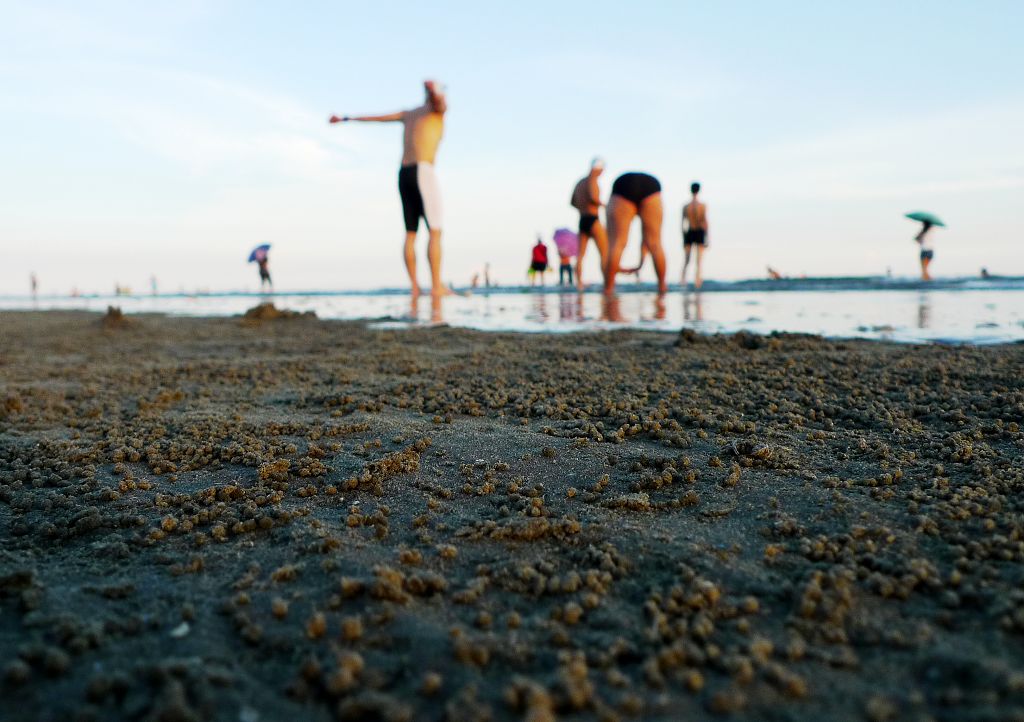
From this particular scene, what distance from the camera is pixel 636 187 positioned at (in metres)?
9.62

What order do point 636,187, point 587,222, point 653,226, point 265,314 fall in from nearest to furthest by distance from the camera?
point 265,314
point 636,187
point 653,226
point 587,222

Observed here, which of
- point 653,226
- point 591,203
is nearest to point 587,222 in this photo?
point 591,203

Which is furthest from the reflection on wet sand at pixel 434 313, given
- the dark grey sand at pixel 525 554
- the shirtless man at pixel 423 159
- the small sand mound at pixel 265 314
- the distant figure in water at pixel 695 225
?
the distant figure in water at pixel 695 225

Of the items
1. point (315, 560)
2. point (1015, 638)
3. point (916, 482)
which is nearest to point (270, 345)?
point (315, 560)

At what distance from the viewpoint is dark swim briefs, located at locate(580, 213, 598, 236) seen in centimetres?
1187

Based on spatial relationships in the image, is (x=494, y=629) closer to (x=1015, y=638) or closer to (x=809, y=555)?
(x=809, y=555)

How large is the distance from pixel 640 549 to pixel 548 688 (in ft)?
1.68

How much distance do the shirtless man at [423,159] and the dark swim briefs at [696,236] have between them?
6.95 m

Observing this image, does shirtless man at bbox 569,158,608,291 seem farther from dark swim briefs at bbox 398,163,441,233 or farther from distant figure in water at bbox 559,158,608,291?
dark swim briefs at bbox 398,163,441,233

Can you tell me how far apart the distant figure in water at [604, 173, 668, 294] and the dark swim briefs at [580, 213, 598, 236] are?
6.46ft

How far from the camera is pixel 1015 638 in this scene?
A: 1.05m

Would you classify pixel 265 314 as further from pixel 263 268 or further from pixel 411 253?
pixel 263 268

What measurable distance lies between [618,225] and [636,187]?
564mm

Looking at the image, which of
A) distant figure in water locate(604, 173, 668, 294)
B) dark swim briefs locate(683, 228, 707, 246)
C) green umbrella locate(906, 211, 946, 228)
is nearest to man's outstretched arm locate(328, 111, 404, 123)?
distant figure in water locate(604, 173, 668, 294)
